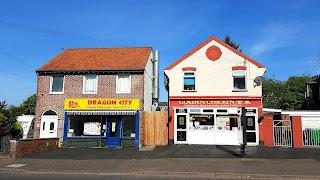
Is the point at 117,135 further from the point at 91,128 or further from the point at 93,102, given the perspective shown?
the point at 93,102

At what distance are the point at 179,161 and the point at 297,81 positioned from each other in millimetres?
39999

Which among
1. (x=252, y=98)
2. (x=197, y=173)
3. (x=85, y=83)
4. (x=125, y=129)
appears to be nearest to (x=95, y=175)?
(x=197, y=173)

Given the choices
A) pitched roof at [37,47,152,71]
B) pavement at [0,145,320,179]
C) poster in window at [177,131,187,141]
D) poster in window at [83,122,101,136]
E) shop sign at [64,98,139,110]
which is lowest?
pavement at [0,145,320,179]

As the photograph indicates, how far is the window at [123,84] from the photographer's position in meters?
22.3

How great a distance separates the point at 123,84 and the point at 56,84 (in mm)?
4991

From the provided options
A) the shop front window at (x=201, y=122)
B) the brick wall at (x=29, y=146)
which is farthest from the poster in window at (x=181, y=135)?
the brick wall at (x=29, y=146)

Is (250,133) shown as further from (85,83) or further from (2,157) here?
(2,157)

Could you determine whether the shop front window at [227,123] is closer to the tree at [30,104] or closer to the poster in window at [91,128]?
the poster in window at [91,128]

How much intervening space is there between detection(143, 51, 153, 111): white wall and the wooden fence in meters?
1.04

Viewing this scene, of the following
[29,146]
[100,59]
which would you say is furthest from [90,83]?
[29,146]

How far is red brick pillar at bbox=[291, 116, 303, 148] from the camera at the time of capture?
65.1 ft

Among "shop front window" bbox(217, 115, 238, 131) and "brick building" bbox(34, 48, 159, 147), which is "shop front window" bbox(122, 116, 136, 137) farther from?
"shop front window" bbox(217, 115, 238, 131)

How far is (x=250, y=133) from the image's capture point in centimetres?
2155

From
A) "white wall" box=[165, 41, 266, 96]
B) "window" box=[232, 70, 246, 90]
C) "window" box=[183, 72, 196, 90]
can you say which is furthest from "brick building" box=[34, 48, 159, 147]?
"window" box=[232, 70, 246, 90]
